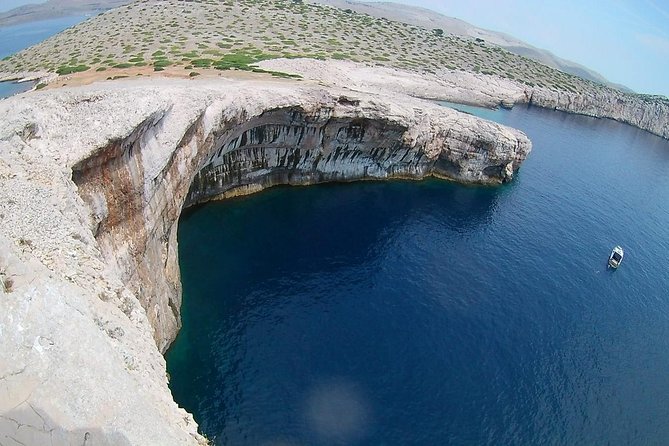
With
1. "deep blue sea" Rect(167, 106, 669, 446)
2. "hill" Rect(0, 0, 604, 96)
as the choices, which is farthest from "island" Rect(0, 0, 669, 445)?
"deep blue sea" Rect(167, 106, 669, 446)

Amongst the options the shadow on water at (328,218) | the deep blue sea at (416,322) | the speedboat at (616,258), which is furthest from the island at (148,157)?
the speedboat at (616,258)

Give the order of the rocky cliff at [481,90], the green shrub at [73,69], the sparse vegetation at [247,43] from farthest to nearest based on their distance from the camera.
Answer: the rocky cliff at [481,90] < the sparse vegetation at [247,43] < the green shrub at [73,69]

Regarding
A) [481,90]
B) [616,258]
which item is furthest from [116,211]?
[481,90]

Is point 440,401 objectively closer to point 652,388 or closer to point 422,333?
point 422,333

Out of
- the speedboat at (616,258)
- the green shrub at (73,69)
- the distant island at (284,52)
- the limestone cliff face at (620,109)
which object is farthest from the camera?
the limestone cliff face at (620,109)

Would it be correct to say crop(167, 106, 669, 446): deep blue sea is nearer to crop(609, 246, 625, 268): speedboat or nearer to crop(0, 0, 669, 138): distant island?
crop(609, 246, 625, 268): speedboat

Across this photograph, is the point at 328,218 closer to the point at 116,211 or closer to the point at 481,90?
the point at 116,211

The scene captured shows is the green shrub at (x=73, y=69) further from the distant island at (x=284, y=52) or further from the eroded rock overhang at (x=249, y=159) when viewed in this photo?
the eroded rock overhang at (x=249, y=159)
